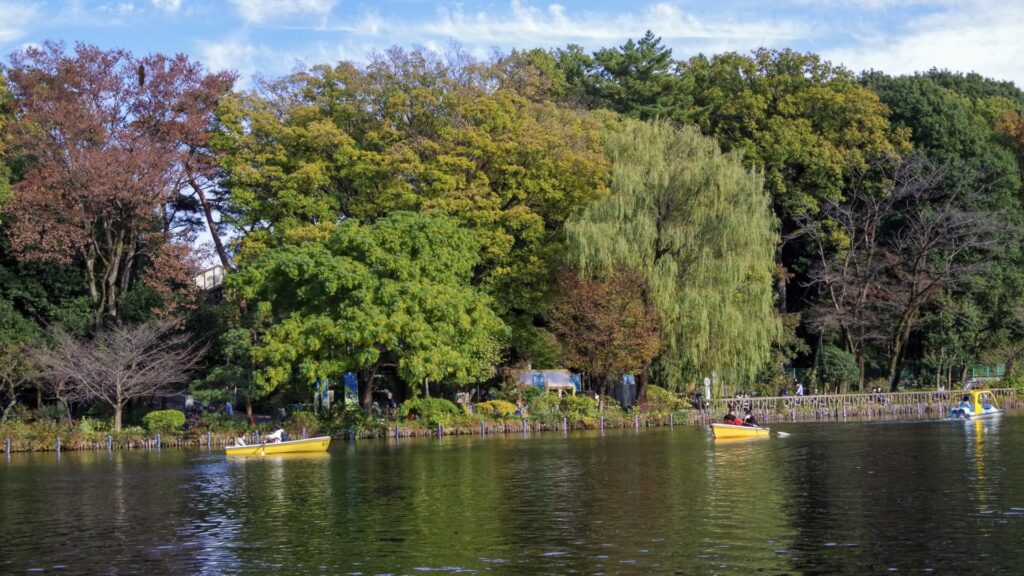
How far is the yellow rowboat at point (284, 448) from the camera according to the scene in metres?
41.4

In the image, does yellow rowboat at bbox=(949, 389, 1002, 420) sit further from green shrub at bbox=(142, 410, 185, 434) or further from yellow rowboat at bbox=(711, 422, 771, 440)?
green shrub at bbox=(142, 410, 185, 434)

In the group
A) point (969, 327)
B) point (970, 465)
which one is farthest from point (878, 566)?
point (969, 327)

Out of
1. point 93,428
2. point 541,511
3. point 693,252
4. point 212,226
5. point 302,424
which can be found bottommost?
point 541,511

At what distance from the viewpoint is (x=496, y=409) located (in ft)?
169

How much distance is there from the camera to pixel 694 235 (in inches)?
2055

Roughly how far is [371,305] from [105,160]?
51.0 ft

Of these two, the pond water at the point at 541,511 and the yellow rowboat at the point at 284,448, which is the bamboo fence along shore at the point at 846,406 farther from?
the yellow rowboat at the point at 284,448

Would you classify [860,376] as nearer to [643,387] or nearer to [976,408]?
[976,408]

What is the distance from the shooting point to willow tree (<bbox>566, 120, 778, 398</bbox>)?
168ft

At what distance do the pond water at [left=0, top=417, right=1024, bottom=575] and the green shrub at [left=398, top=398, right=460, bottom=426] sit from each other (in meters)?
8.73

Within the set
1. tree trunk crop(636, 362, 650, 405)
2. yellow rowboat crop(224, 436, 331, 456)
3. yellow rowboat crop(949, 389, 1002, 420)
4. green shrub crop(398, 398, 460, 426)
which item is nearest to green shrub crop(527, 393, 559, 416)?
green shrub crop(398, 398, 460, 426)

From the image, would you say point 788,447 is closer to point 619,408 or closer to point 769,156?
point 619,408

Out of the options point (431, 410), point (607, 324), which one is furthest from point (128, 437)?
point (607, 324)

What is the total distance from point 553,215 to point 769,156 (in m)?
15.5
